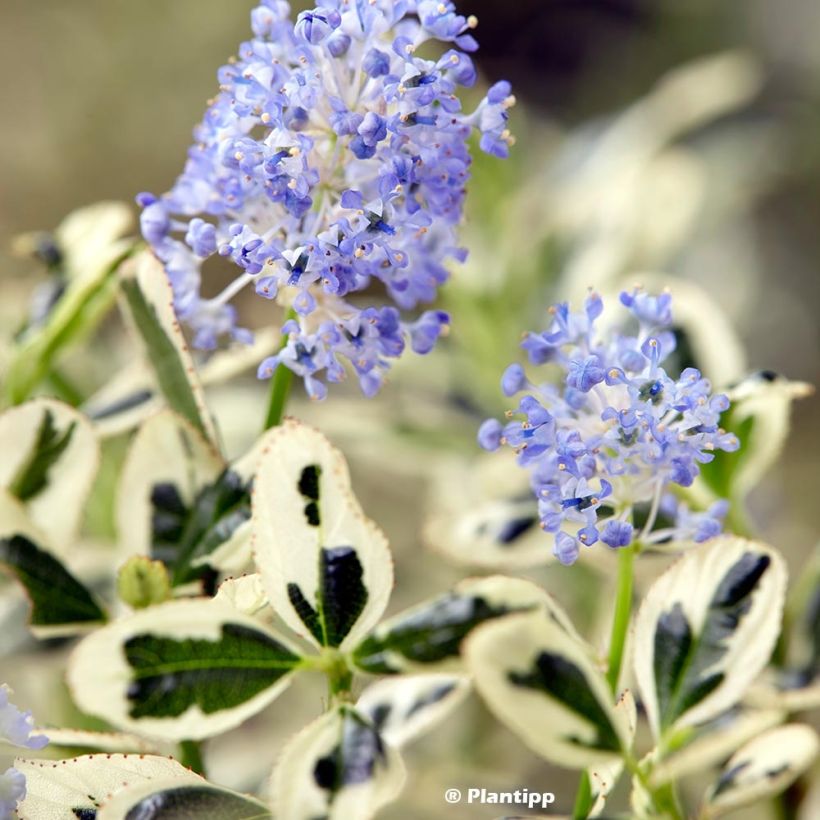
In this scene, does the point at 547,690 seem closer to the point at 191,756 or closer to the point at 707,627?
the point at 707,627

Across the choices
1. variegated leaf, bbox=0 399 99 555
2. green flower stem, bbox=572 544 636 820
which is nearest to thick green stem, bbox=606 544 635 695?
green flower stem, bbox=572 544 636 820

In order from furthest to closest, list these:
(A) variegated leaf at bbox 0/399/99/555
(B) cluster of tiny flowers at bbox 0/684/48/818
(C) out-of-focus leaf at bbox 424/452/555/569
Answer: (C) out-of-focus leaf at bbox 424/452/555/569
(A) variegated leaf at bbox 0/399/99/555
(B) cluster of tiny flowers at bbox 0/684/48/818

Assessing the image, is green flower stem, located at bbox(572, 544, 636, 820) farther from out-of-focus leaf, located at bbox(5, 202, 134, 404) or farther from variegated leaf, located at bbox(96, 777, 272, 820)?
out-of-focus leaf, located at bbox(5, 202, 134, 404)

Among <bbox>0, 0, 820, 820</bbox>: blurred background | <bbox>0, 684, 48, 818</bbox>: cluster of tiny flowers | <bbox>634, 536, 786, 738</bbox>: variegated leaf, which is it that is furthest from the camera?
<bbox>0, 0, 820, 820</bbox>: blurred background

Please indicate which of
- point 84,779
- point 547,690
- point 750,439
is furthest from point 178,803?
point 750,439

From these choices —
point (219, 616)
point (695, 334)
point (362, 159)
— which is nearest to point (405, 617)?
point (219, 616)

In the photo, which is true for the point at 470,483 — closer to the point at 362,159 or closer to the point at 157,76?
the point at 362,159

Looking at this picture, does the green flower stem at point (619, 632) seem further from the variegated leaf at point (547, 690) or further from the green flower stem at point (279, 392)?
the green flower stem at point (279, 392)
